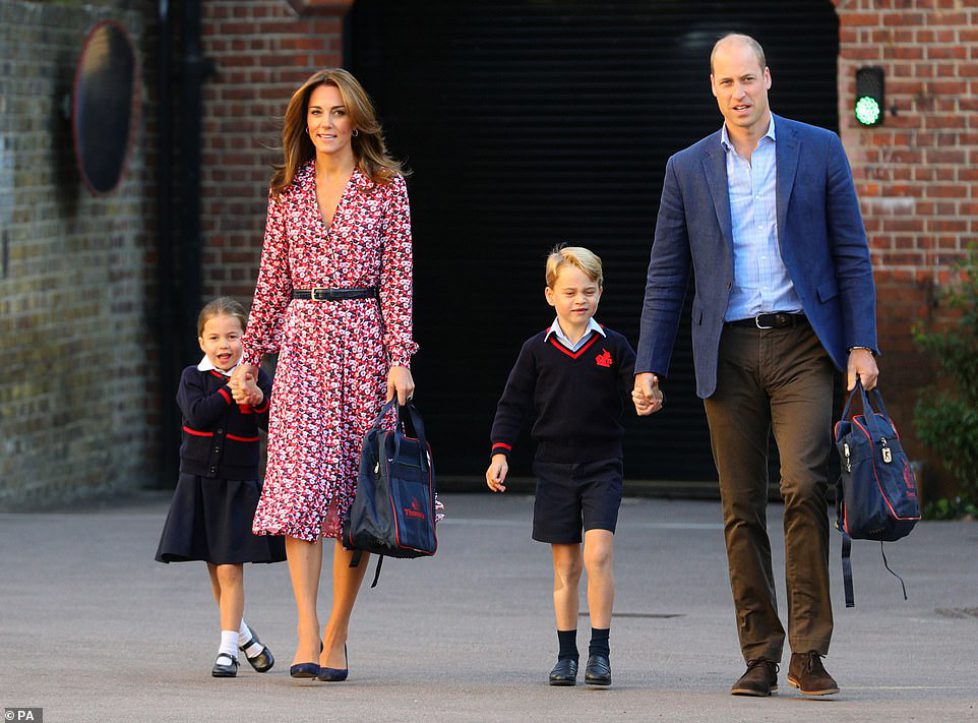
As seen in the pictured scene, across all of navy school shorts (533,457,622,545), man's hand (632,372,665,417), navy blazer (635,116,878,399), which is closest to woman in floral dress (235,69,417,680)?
navy school shorts (533,457,622,545)

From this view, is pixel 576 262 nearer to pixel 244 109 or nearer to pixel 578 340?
pixel 578 340

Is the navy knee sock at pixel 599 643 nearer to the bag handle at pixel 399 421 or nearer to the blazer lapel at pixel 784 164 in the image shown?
the bag handle at pixel 399 421

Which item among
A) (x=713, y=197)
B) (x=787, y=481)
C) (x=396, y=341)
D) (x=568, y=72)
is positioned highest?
(x=568, y=72)

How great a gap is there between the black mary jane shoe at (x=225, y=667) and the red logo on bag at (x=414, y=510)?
946 millimetres

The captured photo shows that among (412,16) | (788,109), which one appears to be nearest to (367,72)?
(412,16)

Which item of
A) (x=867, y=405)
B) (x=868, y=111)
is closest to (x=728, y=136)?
(x=867, y=405)

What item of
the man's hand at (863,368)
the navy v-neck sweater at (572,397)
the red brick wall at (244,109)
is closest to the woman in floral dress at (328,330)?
the navy v-neck sweater at (572,397)

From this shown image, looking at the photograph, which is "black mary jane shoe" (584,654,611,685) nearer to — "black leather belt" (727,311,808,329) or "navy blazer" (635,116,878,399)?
"navy blazer" (635,116,878,399)

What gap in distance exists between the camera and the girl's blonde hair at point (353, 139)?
6.72m

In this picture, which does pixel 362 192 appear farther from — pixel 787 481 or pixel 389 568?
pixel 389 568

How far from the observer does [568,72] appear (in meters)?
12.4

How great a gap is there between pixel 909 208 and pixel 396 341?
5767 millimetres

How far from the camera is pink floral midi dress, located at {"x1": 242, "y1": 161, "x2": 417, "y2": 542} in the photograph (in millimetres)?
6605

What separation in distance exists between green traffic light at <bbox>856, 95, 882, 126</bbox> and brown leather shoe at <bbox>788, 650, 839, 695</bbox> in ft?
19.7
